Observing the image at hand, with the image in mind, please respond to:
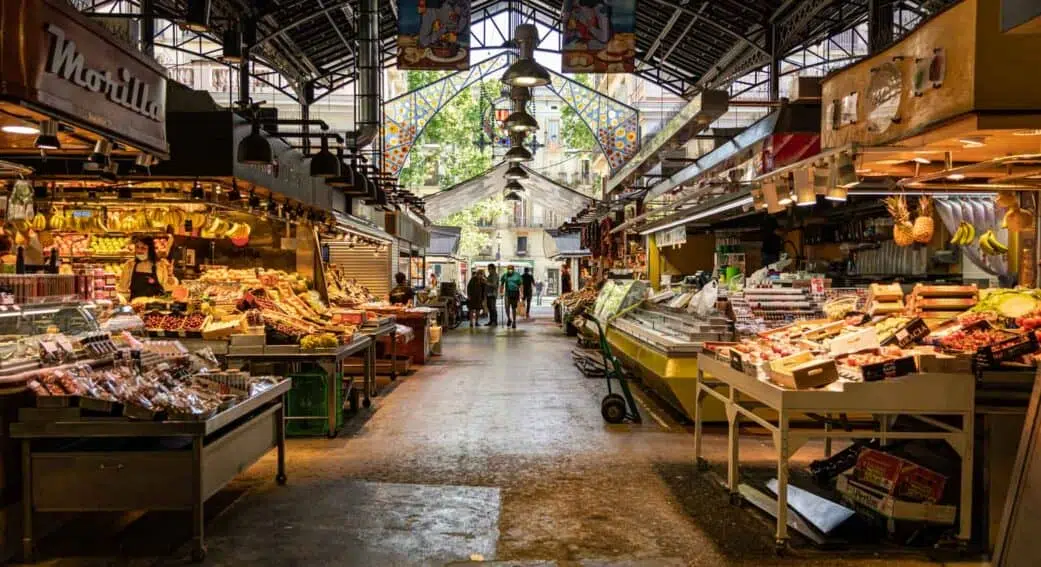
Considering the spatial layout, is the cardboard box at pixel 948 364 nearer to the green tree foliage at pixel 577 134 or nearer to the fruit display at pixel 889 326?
the fruit display at pixel 889 326

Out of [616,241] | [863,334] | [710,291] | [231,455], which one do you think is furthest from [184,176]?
[616,241]

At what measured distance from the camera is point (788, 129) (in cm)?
667

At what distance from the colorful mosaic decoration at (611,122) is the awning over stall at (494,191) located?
2611 mm

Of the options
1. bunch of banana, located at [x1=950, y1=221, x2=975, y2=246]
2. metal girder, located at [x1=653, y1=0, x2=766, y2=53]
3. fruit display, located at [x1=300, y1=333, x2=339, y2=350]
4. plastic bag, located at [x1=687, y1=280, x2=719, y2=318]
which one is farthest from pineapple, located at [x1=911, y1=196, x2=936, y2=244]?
metal girder, located at [x1=653, y1=0, x2=766, y2=53]

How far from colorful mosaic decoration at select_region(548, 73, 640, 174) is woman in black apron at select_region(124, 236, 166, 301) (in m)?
10.9

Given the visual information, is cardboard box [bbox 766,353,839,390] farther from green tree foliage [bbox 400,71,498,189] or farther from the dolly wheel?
green tree foliage [bbox 400,71,498,189]

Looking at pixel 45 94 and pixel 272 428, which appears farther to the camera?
pixel 272 428

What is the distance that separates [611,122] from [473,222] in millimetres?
25549

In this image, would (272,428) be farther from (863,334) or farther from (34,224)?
(34,224)

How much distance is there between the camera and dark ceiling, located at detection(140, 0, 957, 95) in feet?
43.9

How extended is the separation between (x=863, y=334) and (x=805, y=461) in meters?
1.78

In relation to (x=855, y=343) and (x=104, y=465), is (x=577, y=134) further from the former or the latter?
(x=104, y=465)

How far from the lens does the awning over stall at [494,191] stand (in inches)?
888

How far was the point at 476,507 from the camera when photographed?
5.14 meters
